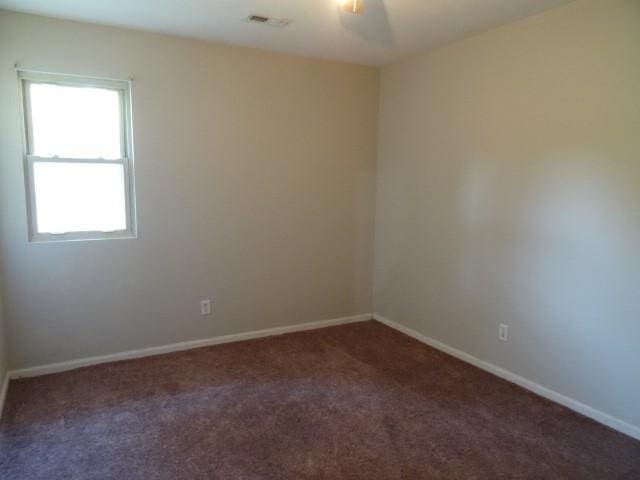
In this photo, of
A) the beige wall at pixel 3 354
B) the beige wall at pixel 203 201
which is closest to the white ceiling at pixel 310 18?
the beige wall at pixel 203 201

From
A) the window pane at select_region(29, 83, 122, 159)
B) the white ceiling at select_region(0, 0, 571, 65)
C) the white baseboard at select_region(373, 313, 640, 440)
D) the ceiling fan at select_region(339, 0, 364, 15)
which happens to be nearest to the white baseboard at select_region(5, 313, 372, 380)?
the white baseboard at select_region(373, 313, 640, 440)

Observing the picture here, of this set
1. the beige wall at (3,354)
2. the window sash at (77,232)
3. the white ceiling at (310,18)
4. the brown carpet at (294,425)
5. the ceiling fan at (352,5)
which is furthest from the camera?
the window sash at (77,232)

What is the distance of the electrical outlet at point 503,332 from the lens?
10.2ft

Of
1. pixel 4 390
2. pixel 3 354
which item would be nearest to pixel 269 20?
pixel 3 354

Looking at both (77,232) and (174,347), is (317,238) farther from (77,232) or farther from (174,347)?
(77,232)

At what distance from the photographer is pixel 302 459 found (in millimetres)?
2184

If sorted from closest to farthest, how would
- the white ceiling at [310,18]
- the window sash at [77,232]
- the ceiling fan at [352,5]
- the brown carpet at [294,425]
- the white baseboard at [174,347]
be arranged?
1. the brown carpet at [294,425]
2. the ceiling fan at [352,5]
3. the white ceiling at [310,18]
4. the window sash at [77,232]
5. the white baseboard at [174,347]

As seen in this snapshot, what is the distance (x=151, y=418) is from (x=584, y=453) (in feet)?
7.72

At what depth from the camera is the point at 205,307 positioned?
3607 millimetres

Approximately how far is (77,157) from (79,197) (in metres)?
0.28

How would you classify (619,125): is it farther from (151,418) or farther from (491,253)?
(151,418)

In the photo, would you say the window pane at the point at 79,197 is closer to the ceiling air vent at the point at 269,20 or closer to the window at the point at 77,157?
the window at the point at 77,157

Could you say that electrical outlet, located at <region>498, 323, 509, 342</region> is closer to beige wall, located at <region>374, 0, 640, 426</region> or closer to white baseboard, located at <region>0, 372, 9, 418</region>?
beige wall, located at <region>374, 0, 640, 426</region>

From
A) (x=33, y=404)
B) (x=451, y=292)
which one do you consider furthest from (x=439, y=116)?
(x=33, y=404)
